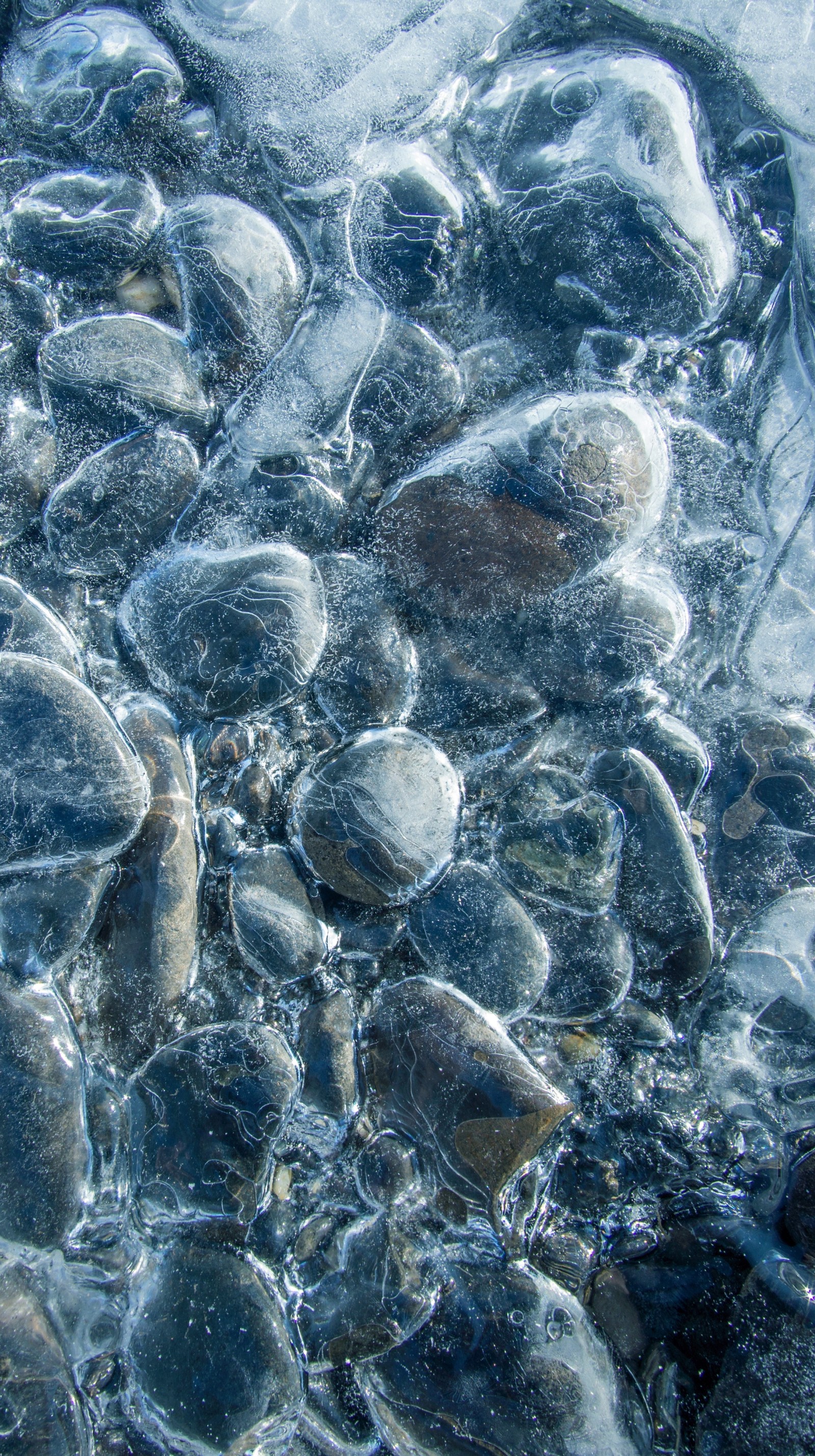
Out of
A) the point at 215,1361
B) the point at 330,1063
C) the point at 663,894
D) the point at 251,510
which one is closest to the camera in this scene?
the point at 215,1361

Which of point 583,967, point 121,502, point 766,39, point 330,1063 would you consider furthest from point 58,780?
point 766,39

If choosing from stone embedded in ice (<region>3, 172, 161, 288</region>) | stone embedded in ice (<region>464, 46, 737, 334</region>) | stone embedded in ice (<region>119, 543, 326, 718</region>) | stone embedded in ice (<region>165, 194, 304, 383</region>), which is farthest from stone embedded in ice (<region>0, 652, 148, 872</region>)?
stone embedded in ice (<region>464, 46, 737, 334</region>)


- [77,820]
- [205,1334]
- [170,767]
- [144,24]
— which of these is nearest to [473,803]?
[170,767]

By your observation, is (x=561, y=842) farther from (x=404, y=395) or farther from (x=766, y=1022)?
(x=404, y=395)

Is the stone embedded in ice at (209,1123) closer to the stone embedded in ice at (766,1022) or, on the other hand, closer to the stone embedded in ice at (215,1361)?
the stone embedded in ice at (215,1361)

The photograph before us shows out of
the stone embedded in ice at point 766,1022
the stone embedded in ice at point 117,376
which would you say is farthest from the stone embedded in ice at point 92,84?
Answer: the stone embedded in ice at point 766,1022

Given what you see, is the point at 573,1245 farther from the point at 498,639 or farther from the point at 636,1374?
the point at 498,639
